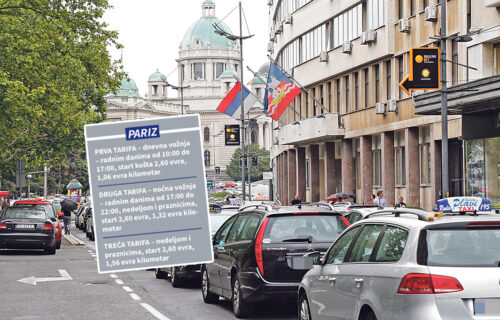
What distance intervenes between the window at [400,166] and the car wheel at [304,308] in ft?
103

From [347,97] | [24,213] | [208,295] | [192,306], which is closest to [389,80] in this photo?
[347,97]

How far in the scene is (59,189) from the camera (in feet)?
441

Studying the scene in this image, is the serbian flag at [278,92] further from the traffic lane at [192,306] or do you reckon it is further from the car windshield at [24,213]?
the traffic lane at [192,306]

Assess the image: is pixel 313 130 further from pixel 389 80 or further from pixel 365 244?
pixel 365 244

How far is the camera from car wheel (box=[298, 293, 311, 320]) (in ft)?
36.2

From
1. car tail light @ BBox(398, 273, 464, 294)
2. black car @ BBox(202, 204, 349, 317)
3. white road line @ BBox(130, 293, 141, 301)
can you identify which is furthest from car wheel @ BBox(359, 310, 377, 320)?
white road line @ BBox(130, 293, 141, 301)

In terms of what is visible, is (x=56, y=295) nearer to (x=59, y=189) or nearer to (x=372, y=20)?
(x=372, y=20)

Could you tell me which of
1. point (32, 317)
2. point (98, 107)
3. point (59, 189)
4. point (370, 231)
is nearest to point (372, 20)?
point (98, 107)

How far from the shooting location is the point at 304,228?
1377 cm

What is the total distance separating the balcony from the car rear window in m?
35.4

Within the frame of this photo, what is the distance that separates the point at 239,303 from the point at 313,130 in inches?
1488

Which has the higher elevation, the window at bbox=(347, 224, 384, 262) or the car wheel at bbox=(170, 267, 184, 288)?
the window at bbox=(347, 224, 384, 262)

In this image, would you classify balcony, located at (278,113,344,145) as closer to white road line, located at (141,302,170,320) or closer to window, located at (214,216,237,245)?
window, located at (214,216,237,245)

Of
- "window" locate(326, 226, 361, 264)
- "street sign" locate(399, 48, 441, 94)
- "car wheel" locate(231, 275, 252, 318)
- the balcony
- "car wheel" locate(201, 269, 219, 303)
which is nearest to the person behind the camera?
"window" locate(326, 226, 361, 264)
